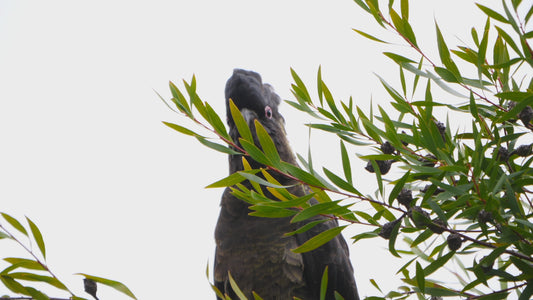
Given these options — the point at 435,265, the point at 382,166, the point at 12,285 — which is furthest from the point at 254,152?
the point at 12,285

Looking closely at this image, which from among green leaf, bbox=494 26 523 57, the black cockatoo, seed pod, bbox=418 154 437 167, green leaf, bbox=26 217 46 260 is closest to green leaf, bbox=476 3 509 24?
green leaf, bbox=494 26 523 57

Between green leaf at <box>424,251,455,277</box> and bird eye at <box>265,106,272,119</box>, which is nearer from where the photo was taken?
green leaf at <box>424,251,455,277</box>

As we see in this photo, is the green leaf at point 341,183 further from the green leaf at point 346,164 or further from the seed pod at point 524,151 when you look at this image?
the seed pod at point 524,151

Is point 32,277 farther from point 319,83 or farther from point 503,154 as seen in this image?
point 503,154

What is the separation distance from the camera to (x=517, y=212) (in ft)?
3.77

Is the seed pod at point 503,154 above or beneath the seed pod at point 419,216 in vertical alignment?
above

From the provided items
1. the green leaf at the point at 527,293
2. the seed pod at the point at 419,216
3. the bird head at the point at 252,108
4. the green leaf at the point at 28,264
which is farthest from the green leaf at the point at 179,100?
the bird head at the point at 252,108

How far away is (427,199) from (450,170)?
0.29 ft

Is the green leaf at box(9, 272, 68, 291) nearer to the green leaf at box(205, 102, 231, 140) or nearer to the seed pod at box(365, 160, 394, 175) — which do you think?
the green leaf at box(205, 102, 231, 140)

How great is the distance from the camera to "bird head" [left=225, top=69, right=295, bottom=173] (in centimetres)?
340

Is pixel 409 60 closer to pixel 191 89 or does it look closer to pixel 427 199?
pixel 427 199

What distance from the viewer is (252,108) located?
3447 millimetres

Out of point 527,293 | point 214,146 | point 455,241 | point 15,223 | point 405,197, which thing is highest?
point 214,146

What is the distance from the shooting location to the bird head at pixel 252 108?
340 centimetres
